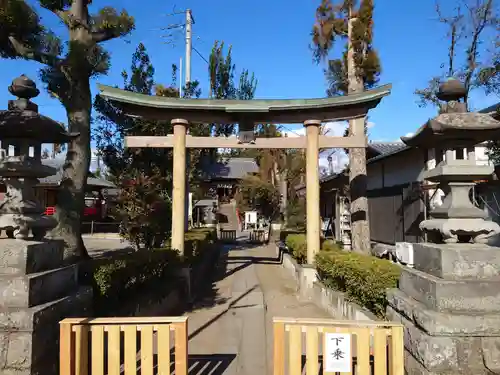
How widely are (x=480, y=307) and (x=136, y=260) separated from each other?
5008 mm

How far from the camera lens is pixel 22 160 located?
13.2 ft

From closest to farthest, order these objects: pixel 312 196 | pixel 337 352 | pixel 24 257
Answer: pixel 337 352, pixel 24 257, pixel 312 196

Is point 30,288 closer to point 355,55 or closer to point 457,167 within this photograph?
point 457,167

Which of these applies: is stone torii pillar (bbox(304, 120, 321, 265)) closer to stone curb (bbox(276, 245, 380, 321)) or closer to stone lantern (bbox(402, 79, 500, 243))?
stone curb (bbox(276, 245, 380, 321))

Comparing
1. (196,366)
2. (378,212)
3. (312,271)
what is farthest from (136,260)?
(378,212)

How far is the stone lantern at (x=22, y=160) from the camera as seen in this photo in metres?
3.90

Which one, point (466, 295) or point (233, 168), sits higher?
point (233, 168)

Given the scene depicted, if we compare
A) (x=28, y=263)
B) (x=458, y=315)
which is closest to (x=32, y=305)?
(x=28, y=263)

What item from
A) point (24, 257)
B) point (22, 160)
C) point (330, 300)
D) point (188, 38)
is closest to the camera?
point (24, 257)

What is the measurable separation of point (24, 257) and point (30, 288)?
0.31 m

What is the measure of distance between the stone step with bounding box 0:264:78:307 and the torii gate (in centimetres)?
507

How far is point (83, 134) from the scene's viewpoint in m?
8.39

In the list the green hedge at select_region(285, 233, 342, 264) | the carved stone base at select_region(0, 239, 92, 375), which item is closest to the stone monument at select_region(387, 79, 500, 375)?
the carved stone base at select_region(0, 239, 92, 375)

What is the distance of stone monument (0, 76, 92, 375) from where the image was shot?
3.35 m
